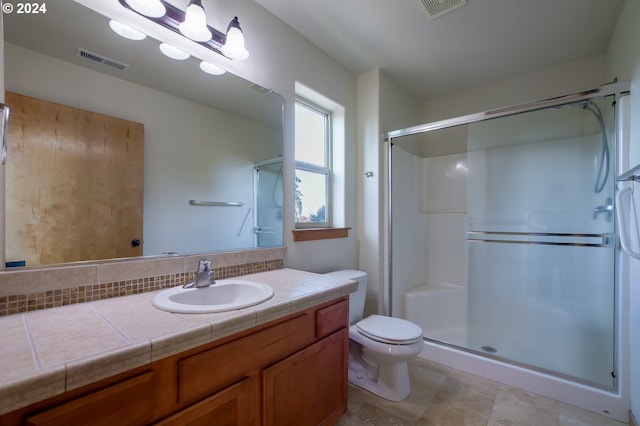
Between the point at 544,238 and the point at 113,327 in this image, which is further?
the point at 544,238

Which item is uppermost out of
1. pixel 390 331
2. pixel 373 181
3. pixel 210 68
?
pixel 210 68

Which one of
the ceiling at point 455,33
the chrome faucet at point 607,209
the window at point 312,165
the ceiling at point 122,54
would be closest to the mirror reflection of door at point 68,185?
the ceiling at point 122,54

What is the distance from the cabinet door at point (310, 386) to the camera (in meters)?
1.08

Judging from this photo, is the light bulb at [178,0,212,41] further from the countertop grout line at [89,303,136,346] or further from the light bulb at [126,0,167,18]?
the countertop grout line at [89,303,136,346]

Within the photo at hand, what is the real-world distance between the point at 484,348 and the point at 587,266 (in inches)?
37.8

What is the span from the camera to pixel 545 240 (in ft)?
7.27

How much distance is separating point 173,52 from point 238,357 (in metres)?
1.39

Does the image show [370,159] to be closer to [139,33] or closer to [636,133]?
[636,133]

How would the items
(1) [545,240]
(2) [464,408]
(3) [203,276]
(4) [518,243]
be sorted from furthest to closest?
(4) [518,243] → (1) [545,240] → (2) [464,408] → (3) [203,276]

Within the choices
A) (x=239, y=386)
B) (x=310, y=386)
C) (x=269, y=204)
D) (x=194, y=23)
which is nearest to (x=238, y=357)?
(x=239, y=386)

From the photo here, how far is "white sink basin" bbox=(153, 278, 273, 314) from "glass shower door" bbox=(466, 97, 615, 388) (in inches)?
74.7

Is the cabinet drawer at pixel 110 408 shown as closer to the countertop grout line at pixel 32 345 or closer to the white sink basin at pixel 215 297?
the countertop grout line at pixel 32 345

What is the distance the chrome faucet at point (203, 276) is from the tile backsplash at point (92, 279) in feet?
0.32

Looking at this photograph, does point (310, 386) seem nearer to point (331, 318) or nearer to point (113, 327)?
point (331, 318)
